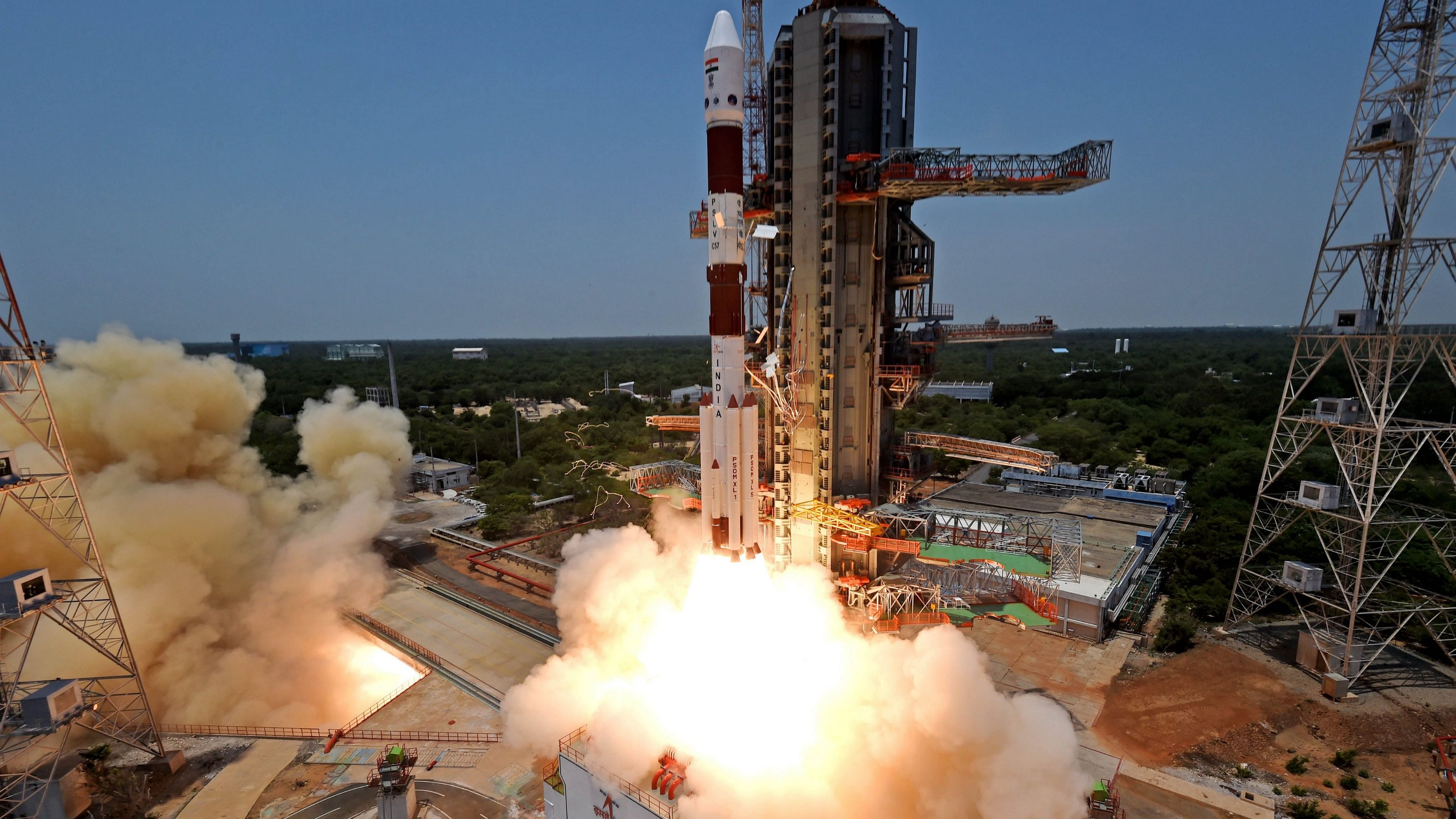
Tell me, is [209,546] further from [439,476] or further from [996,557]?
→ [996,557]

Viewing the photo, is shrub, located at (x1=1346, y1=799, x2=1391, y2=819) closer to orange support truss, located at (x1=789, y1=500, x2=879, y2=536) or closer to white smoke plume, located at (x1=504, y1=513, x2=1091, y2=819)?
white smoke plume, located at (x1=504, y1=513, x2=1091, y2=819)

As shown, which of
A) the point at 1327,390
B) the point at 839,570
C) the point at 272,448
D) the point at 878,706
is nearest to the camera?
the point at 878,706

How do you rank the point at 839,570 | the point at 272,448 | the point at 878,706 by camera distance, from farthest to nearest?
the point at 272,448, the point at 839,570, the point at 878,706

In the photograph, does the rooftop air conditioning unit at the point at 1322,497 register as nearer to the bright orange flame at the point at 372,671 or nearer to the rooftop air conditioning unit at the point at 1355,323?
the rooftop air conditioning unit at the point at 1355,323

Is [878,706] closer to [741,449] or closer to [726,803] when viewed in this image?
[726,803]

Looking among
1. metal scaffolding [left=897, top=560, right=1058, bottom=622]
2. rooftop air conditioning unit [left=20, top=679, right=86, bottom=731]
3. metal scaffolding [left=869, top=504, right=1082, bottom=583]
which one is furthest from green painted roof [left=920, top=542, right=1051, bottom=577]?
rooftop air conditioning unit [left=20, top=679, right=86, bottom=731]

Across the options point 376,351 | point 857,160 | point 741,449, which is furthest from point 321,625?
point 376,351

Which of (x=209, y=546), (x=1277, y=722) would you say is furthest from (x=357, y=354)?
(x=1277, y=722)
